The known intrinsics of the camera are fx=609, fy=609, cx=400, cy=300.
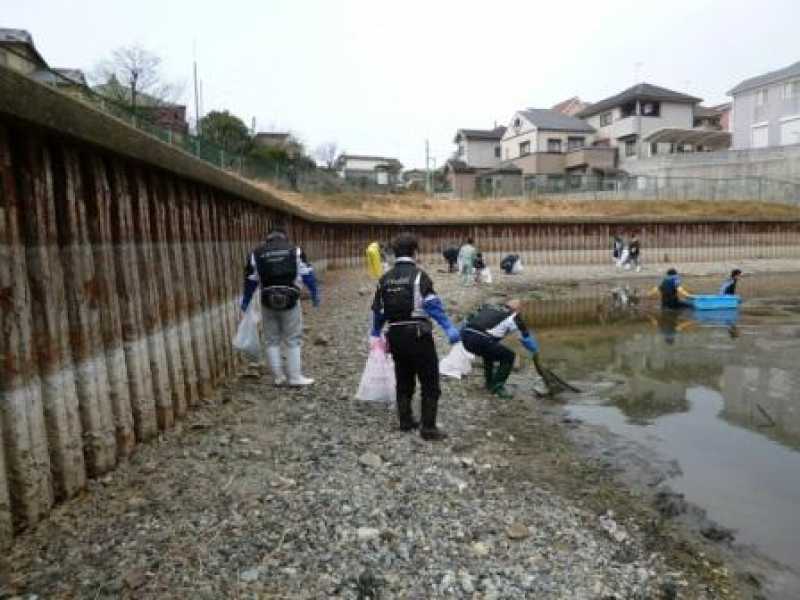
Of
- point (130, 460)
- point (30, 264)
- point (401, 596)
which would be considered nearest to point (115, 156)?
point (30, 264)

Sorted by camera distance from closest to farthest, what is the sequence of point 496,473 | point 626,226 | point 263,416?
point 496,473 < point 263,416 < point 626,226

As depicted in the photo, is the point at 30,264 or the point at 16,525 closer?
the point at 16,525

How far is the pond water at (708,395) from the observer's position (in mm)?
6359

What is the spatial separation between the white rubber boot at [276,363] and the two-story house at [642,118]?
2211 inches

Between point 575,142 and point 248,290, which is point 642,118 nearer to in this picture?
point 575,142

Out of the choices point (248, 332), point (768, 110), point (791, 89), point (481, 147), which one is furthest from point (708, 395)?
point (481, 147)

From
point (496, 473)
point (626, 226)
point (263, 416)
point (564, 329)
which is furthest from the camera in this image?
point (626, 226)

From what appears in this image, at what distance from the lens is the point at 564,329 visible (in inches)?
683

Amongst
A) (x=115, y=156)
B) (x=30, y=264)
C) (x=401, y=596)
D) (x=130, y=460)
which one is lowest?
(x=401, y=596)

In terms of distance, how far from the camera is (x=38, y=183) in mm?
4332

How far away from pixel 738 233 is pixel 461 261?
852 inches

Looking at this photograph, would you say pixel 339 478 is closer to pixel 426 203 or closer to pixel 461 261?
pixel 461 261

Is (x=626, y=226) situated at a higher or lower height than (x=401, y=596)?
higher

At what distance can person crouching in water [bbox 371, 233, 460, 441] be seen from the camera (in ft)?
21.0
